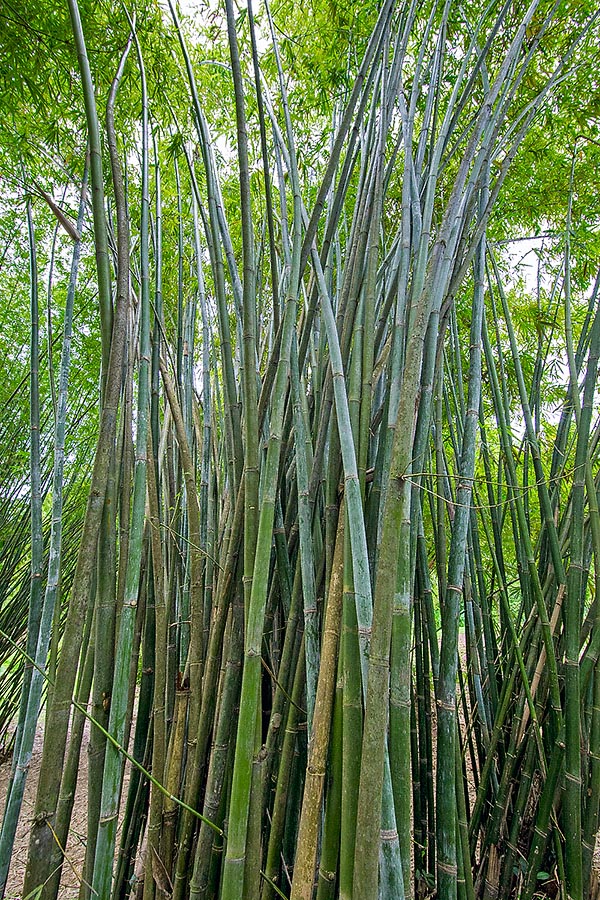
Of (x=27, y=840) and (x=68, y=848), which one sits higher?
(x=68, y=848)

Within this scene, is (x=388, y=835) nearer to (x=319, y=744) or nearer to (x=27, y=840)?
(x=319, y=744)

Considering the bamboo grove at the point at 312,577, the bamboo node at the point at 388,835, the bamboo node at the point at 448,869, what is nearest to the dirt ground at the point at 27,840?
the bamboo grove at the point at 312,577

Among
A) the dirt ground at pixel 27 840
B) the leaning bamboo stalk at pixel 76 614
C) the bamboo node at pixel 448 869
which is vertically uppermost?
the leaning bamboo stalk at pixel 76 614

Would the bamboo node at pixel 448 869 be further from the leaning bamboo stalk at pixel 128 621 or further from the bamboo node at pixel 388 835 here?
the leaning bamboo stalk at pixel 128 621

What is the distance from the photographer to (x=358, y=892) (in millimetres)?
606

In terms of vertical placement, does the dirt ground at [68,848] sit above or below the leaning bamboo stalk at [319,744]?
below

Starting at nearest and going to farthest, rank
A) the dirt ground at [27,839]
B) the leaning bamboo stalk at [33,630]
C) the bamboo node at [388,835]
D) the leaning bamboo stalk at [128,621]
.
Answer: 1. the bamboo node at [388,835]
2. the leaning bamboo stalk at [128,621]
3. the leaning bamboo stalk at [33,630]
4. the dirt ground at [27,839]

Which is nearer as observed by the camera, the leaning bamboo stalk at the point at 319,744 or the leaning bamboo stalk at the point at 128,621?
the leaning bamboo stalk at the point at 319,744

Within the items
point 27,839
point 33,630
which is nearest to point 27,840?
point 27,839

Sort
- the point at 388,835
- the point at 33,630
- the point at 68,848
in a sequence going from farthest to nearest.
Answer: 1. the point at 68,848
2. the point at 33,630
3. the point at 388,835

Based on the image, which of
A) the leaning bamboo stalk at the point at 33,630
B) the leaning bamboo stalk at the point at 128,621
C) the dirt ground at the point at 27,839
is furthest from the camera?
the dirt ground at the point at 27,839

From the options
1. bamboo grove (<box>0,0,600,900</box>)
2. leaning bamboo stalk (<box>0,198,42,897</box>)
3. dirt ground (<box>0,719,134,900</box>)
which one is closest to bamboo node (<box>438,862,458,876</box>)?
bamboo grove (<box>0,0,600,900</box>)

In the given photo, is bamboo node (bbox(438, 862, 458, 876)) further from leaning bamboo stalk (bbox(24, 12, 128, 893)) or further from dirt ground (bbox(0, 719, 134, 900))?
dirt ground (bbox(0, 719, 134, 900))

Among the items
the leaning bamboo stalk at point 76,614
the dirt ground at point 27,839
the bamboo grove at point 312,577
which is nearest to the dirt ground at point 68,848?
the dirt ground at point 27,839
